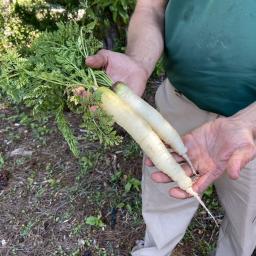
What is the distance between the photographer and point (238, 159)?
1576 mm

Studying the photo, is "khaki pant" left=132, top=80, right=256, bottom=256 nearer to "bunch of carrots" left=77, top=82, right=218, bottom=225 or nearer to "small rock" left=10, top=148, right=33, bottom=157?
"bunch of carrots" left=77, top=82, right=218, bottom=225

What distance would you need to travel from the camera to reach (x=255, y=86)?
1.83 metres

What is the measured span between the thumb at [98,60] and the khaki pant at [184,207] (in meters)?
0.41

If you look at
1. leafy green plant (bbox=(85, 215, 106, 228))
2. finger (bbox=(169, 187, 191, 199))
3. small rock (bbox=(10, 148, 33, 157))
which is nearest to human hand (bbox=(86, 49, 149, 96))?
finger (bbox=(169, 187, 191, 199))

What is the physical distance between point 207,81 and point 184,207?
780 mm

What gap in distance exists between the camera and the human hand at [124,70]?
195 cm

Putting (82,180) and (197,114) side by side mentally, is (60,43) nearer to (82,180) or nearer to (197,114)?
(197,114)

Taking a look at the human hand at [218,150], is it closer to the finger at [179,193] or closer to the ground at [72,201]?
the finger at [179,193]

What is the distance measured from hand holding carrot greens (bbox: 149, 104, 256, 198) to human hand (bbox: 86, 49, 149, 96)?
1.02ft

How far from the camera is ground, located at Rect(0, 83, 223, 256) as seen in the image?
2859mm

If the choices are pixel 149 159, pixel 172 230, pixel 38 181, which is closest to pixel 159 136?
pixel 149 159

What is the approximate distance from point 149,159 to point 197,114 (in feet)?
1.12

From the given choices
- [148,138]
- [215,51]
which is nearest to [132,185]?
[148,138]

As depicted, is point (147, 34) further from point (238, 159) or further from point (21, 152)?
point (21, 152)
